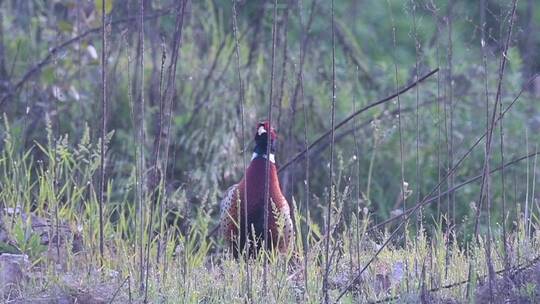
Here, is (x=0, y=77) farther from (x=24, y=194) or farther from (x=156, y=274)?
(x=156, y=274)

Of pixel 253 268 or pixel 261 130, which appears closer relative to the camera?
pixel 253 268

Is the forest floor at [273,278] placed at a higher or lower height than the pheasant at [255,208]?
lower

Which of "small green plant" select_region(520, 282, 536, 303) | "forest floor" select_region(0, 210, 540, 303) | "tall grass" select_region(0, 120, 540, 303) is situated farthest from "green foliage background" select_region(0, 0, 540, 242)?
"small green plant" select_region(520, 282, 536, 303)

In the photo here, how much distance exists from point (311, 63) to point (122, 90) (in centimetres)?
141

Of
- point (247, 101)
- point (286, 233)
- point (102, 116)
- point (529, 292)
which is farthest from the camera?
point (247, 101)

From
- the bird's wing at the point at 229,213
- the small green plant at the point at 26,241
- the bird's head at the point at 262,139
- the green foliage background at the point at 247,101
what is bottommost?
the small green plant at the point at 26,241

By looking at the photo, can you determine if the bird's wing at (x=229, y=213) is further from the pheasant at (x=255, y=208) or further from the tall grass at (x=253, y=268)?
the tall grass at (x=253, y=268)

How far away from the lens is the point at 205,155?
747 centimetres

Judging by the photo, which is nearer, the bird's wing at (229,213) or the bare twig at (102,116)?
the bare twig at (102,116)

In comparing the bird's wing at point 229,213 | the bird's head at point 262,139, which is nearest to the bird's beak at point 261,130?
the bird's head at point 262,139

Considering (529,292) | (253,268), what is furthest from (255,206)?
(529,292)

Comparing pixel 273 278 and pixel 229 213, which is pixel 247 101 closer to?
pixel 229 213

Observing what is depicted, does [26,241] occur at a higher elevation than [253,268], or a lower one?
higher

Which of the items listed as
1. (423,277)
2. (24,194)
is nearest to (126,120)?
(24,194)
